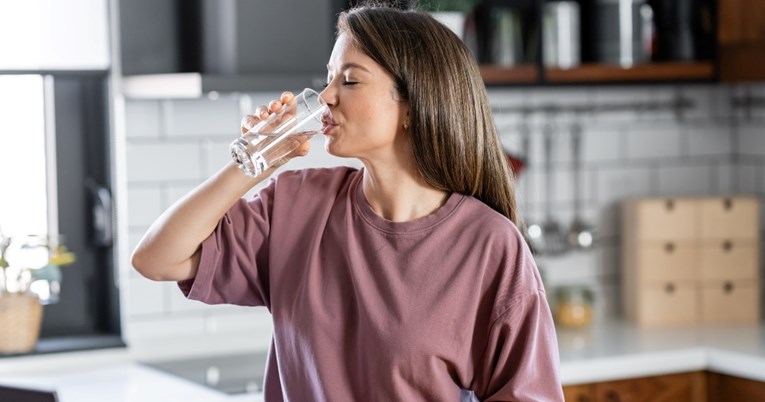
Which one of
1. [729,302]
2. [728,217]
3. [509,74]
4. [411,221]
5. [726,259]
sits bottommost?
[729,302]

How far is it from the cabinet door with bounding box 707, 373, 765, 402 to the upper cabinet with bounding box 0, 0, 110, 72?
1682 millimetres

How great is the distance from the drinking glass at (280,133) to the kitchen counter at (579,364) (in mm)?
1061

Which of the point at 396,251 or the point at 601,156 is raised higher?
the point at 601,156

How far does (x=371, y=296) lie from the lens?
1.58 metres

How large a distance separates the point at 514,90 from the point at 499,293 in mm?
1781

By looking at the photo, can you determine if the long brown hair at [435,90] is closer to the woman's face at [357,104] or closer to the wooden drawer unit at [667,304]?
the woman's face at [357,104]

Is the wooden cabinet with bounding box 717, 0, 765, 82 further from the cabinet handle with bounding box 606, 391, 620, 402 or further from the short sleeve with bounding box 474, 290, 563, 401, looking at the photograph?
the short sleeve with bounding box 474, 290, 563, 401

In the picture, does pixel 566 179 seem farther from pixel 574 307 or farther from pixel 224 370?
pixel 224 370

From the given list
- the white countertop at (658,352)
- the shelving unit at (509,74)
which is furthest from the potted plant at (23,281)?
the white countertop at (658,352)

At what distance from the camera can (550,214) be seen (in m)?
3.54

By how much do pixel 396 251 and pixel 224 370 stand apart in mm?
1386

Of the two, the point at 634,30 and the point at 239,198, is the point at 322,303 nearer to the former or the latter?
the point at 239,198

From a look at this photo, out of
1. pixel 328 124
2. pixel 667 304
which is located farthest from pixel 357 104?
pixel 667 304

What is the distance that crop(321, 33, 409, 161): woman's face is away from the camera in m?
1.57
